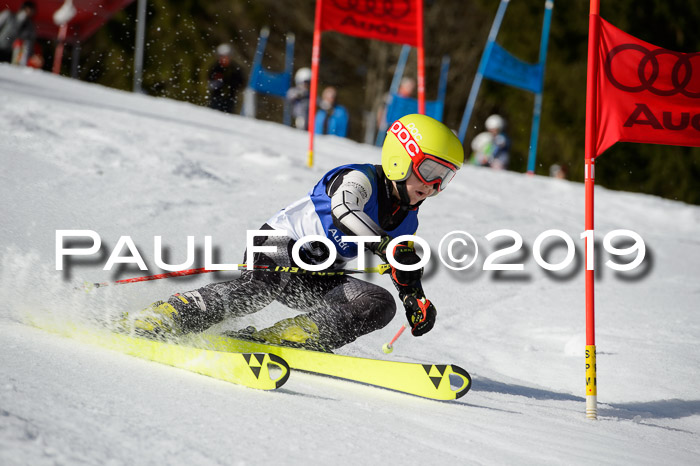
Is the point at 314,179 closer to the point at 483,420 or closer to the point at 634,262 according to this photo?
the point at 634,262

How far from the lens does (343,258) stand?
3.87 m

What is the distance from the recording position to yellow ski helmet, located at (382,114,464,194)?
3.60m

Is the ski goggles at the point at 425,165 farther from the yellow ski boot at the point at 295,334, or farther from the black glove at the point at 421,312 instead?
the yellow ski boot at the point at 295,334

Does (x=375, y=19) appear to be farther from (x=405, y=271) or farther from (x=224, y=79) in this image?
(x=405, y=271)

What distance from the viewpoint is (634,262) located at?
748 centimetres

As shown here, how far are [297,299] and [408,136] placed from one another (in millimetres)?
1014

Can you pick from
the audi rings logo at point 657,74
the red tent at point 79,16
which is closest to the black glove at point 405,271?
the audi rings logo at point 657,74

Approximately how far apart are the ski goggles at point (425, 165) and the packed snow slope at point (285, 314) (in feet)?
3.46

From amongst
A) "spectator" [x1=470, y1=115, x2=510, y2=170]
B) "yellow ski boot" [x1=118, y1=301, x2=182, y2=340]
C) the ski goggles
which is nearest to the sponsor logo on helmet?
the ski goggles

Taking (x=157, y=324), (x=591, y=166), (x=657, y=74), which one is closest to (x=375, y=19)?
(x=657, y=74)

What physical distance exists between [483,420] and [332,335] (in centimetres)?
94

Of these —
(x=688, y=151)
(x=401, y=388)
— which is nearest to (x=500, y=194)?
(x=401, y=388)

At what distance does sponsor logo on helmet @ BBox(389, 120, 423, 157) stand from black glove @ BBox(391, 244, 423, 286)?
467 millimetres

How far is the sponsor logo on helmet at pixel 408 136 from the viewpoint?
3607 mm
